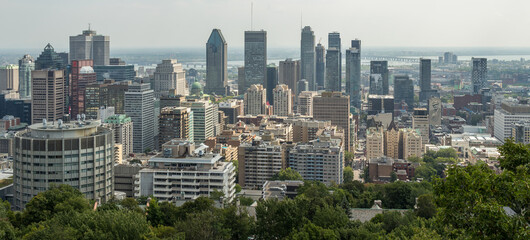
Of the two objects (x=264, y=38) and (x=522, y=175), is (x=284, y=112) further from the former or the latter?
(x=522, y=175)

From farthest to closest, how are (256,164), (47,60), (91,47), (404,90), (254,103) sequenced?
(91,47) → (404,90) → (254,103) → (47,60) → (256,164)

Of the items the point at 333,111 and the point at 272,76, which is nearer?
the point at 333,111

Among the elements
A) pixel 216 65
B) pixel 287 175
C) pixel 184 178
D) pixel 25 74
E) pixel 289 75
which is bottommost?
pixel 287 175

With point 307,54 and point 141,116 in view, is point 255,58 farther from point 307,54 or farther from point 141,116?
point 141,116

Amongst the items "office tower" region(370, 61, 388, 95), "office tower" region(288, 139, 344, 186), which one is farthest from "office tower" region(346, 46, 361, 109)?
"office tower" region(288, 139, 344, 186)

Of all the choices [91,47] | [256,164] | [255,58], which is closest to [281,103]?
[255,58]
